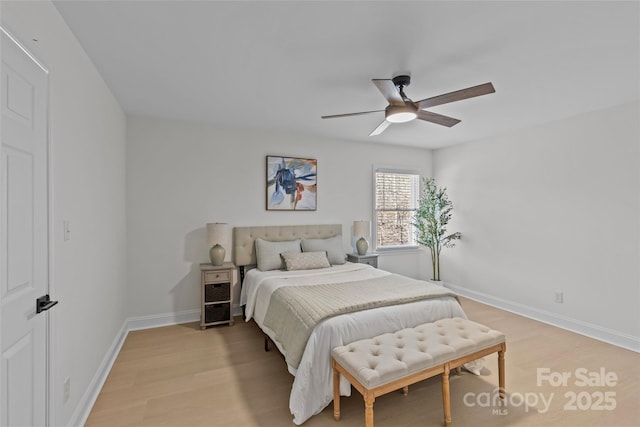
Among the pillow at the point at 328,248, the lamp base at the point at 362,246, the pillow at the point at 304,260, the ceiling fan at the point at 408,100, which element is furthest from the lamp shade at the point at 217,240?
the ceiling fan at the point at 408,100

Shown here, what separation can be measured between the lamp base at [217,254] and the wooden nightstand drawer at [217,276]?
156mm

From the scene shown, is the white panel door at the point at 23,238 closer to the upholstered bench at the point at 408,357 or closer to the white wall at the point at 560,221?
the upholstered bench at the point at 408,357

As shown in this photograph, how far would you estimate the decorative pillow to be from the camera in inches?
152

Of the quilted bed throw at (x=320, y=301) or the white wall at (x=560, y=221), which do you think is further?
the white wall at (x=560, y=221)

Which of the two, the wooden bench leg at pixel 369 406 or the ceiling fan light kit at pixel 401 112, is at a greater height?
the ceiling fan light kit at pixel 401 112

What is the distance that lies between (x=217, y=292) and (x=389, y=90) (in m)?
2.97

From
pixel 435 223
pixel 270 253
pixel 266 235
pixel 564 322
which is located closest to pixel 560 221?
pixel 564 322

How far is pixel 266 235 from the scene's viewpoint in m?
4.20

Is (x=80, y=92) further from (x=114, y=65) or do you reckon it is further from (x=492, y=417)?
(x=492, y=417)

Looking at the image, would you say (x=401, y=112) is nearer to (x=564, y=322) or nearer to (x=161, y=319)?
(x=564, y=322)

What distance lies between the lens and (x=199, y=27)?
192 cm

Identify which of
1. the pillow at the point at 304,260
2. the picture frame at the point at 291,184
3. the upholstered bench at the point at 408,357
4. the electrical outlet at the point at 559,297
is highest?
the picture frame at the point at 291,184

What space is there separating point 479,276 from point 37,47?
5420 mm

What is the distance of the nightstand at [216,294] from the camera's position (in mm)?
3615
